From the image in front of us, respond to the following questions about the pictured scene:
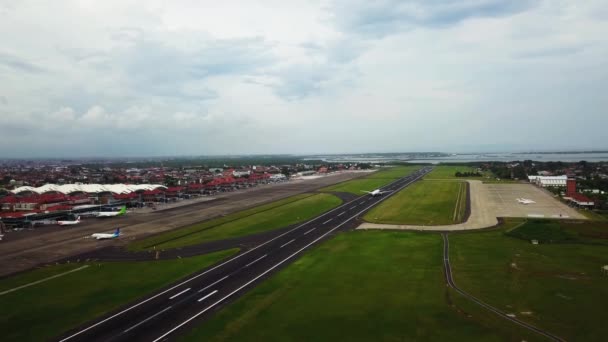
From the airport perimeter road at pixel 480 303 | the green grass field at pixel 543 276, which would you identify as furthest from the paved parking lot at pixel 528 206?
the airport perimeter road at pixel 480 303

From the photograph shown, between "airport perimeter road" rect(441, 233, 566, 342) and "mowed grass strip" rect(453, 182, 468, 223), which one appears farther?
"mowed grass strip" rect(453, 182, 468, 223)

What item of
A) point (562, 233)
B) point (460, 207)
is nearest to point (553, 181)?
point (460, 207)

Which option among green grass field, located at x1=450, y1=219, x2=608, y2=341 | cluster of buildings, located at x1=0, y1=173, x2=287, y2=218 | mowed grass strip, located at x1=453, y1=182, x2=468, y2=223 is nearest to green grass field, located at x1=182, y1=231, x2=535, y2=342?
green grass field, located at x1=450, y1=219, x2=608, y2=341

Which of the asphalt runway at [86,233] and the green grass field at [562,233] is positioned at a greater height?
the green grass field at [562,233]

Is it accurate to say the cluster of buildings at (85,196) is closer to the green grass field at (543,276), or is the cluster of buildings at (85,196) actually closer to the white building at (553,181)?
the green grass field at (543,276)

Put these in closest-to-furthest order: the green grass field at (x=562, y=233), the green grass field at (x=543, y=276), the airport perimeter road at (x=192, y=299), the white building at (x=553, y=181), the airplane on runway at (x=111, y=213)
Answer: the airport perimeter road at (x=192, y=299), the green grass field at (x=543, y=276), the green grass field at (x=562, y=233), the airplane on runway at (x=111, y=213), the white building at (x=553, y=181)

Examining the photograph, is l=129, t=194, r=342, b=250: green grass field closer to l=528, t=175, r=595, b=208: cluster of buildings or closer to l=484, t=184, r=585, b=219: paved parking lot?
l=484, t=184, r=585, b=219: paved parking lot

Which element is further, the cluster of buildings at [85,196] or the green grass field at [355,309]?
the cluster of buildings at [85,196]
